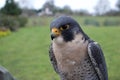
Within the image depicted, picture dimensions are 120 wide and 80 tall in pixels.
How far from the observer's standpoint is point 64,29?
9.25 ft

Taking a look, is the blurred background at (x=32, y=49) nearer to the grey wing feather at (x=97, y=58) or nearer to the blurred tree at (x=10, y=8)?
the blurred tree at (x=10, y=8)

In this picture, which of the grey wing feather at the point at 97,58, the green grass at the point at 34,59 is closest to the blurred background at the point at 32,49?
the green grass at the point at 34,59

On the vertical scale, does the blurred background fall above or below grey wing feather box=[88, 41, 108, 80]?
below

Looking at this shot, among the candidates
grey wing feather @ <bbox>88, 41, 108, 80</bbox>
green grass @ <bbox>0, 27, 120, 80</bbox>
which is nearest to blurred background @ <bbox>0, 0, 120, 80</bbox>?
green grass @ <bbox>0, 27, 120, 80</bbox>

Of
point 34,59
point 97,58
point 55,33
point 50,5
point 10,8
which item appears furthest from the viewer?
point 50,5

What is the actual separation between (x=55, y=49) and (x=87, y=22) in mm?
30243

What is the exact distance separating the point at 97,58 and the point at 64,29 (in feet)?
1.75

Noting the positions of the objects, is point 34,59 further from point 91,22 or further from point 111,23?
point 91,22

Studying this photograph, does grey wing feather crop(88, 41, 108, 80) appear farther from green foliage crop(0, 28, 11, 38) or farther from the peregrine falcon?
green foliage crop(0, 28, 11, 38)

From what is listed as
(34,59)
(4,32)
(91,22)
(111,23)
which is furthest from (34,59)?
(91,22)

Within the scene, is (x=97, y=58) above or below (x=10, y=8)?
above

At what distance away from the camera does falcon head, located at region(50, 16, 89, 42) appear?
2.73m

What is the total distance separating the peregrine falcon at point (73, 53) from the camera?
9.16 ft

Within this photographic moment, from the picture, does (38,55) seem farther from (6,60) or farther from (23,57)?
(6,60)
